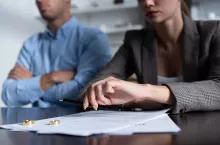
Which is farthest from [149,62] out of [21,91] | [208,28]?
[21,91]

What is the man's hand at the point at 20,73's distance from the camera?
1375 mm

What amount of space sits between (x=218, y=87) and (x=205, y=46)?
0.21 meters

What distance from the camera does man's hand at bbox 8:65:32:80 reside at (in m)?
1.38

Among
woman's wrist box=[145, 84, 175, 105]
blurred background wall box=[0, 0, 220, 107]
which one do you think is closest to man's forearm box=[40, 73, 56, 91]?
woman's wrist box=[145, 84, 175, 105]

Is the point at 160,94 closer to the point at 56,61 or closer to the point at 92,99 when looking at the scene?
the point at 92,99

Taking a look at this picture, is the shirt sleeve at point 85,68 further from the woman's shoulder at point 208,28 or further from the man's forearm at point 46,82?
the woman's shoulder at point 208,28

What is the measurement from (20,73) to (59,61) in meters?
0.17

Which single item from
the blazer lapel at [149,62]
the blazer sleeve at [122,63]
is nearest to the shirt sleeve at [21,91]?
the blazer sleeve at [122,63]

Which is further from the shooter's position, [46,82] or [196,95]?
[46,82]

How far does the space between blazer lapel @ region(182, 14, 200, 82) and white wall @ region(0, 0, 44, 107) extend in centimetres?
171

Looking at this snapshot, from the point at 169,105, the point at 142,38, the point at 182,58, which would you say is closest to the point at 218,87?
the point at 169,105

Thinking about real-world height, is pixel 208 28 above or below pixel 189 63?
above

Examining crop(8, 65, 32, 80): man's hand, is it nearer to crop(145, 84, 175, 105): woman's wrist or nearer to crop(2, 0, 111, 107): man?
crop(2, 0, 111, 107): man

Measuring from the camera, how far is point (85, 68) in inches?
51.0
